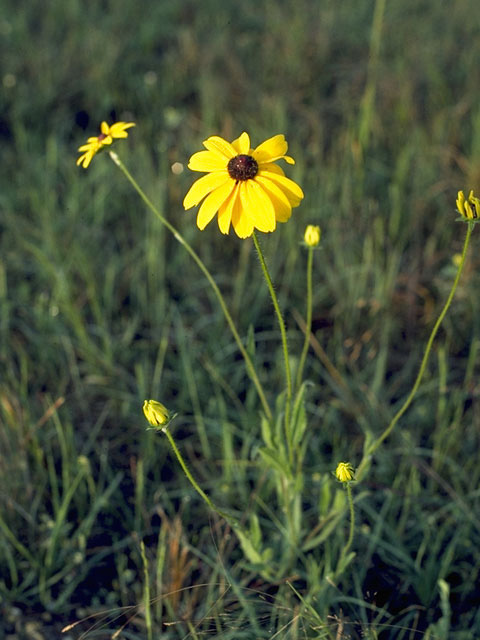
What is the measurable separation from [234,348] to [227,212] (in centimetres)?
99

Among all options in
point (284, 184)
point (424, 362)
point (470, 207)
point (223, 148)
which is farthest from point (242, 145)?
point (424, 362)

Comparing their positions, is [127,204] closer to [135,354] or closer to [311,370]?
[135,354]

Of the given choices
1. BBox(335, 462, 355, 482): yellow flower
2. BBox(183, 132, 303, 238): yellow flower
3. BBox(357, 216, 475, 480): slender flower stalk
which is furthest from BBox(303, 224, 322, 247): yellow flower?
BBox(335, 462, 355, 482): yellow flower

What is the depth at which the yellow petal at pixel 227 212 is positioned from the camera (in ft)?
3.56

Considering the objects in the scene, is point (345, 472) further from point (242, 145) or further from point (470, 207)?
point (242, 145)

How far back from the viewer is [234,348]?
2064 mm

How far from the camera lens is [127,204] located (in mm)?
2562

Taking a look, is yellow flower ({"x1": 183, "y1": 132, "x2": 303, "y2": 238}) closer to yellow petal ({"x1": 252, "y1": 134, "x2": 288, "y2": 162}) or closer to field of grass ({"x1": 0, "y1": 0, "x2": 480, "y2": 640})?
yellow petal ({"x1": 252, "y1": 134, "x2": 288, "y2": 162})

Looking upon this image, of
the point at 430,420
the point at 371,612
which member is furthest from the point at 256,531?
the point at 430,420

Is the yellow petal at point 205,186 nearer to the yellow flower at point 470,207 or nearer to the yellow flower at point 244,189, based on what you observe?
the yellow flower at point 244,189

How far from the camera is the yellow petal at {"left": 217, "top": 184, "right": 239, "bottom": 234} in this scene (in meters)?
1.08

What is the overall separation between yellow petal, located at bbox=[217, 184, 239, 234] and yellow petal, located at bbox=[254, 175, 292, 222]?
0.05 metres

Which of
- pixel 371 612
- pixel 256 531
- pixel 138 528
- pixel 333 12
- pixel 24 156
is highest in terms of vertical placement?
pixel 333 12

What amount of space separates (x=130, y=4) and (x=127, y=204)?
1830 millimetres
